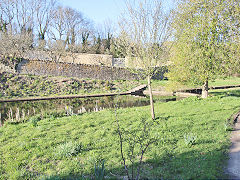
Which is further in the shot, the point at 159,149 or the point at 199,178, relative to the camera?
the point at 159,149

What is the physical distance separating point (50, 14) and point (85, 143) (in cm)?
4362

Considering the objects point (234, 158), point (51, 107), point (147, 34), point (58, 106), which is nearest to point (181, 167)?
point (234, 158)

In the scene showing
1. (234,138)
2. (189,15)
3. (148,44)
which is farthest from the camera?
(189,15)

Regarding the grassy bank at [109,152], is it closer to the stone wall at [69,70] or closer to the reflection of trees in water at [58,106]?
the reflection of trees in water at [58,106]

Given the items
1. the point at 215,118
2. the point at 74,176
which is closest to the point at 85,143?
the point at 74,176

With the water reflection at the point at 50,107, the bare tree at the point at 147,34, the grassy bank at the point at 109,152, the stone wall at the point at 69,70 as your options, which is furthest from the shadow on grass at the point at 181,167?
the stone wall at the point at 69,70

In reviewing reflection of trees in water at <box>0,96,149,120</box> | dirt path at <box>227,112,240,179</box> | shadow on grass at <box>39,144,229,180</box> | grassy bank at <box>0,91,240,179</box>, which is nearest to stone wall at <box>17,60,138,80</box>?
reflection of trees in water at <box>0,96,149,120</box>

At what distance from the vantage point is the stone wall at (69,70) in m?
24.7

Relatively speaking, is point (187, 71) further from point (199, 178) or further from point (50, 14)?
point (50, 14)

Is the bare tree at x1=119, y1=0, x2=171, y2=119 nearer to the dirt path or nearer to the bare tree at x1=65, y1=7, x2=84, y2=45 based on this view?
the dirt path

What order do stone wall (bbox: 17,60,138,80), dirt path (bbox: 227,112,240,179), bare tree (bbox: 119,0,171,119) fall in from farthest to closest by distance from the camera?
stone wall (bbox: 17,60,138,80) → bare tree (bbox: 119,0,171,119) → dirt path (bbox: 227,112,240,179)

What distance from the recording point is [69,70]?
84.5ft

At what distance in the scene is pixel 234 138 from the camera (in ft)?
16.7

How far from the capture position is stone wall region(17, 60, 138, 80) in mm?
24719
